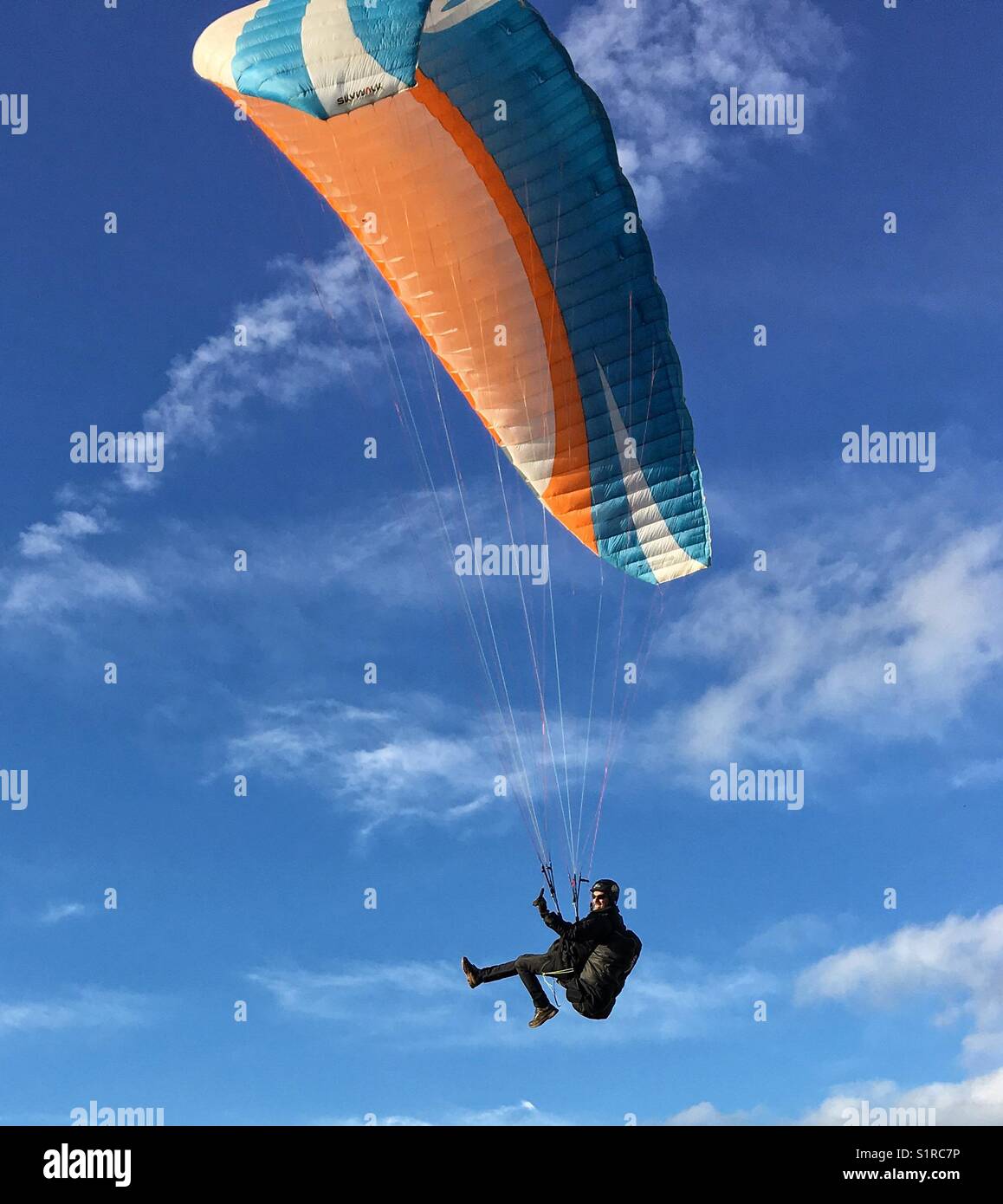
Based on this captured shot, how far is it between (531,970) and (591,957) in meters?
0.79

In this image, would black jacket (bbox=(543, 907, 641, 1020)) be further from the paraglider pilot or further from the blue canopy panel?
the blue canopy panel

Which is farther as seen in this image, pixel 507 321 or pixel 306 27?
pixel 507 321

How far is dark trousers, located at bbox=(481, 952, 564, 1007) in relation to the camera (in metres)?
15.3

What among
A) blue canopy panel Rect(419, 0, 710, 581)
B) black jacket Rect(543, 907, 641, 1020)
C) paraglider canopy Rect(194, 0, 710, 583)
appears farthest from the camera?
blue canopy panel Rect(419, 0, 710, 581)

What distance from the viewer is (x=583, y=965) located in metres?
15.0

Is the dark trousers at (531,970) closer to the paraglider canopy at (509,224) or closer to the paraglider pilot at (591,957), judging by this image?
the paraglider pilot at (591,957)

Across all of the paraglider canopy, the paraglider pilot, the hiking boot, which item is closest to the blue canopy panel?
the paraglider canopy

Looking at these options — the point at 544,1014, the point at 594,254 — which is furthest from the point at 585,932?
the point at 594,254

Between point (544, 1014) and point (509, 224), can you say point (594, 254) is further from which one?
point (544, 1014)

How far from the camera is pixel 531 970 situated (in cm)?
1549
